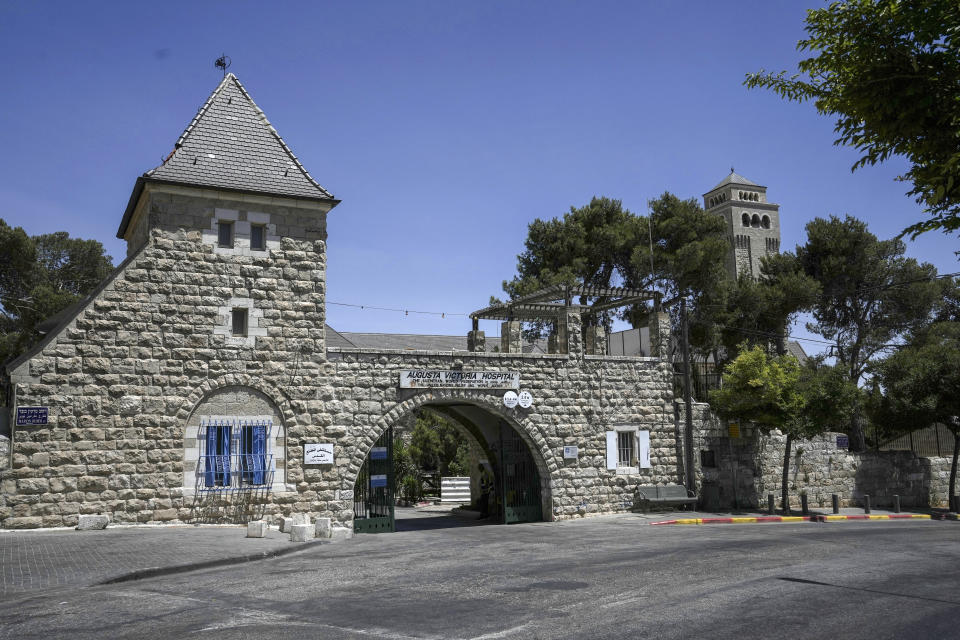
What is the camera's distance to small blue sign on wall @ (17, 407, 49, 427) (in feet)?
50.4

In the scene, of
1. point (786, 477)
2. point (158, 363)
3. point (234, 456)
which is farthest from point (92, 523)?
point (786, 477)

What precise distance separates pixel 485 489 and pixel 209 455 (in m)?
10.4

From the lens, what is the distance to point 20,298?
32.9 m

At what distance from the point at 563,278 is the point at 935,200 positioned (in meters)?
24.1

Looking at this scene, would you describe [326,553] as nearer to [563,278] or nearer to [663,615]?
[663,615]

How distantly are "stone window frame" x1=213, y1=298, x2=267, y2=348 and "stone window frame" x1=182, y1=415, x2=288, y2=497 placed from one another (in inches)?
68.3

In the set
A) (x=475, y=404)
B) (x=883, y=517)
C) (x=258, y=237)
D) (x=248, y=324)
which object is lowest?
(x=883, y=517)

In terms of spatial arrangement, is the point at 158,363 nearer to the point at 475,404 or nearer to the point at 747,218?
the point at 475,404

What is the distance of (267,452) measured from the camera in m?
17.5

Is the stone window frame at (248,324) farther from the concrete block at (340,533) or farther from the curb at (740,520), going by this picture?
the curb at (740,520)

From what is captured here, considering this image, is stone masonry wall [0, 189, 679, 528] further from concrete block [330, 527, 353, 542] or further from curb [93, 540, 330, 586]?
curb [93, 540, 330, 586]

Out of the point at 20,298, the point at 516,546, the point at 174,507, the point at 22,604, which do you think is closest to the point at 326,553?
the point at 516,546

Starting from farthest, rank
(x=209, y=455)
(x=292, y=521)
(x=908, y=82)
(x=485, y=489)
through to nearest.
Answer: (x=485, y=489) < (x=209, y=455) < (x=292, y=521) < (x=908, y=82)

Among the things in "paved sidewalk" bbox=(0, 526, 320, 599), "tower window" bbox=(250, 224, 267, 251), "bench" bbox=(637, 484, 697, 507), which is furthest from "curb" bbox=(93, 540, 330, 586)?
"bench" bbox=(637, 484, 697, 507)
